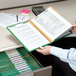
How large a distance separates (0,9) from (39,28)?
0.50 metres

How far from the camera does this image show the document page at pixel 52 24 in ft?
4.17

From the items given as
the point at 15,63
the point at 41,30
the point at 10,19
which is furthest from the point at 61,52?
the point at 10,19

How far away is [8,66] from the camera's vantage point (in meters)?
1.21

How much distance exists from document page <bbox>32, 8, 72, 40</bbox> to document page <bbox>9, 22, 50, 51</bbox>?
59 mm

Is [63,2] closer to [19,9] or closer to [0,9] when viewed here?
[19,9]

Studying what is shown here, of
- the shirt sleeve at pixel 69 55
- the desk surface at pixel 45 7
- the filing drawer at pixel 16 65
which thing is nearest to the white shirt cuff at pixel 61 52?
the shirt sleeve at pixel 69 55

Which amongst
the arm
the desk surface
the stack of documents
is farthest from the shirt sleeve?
the stack of documents

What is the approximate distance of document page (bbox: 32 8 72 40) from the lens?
1.27 m

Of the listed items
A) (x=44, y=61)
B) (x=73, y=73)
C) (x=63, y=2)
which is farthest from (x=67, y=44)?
(x=73, y=73)

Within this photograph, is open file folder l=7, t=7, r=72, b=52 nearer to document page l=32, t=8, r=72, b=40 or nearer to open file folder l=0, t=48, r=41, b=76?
document page l=32, t=8, r=72, b=40

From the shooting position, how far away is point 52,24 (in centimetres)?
133

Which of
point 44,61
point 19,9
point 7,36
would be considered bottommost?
point 44,61

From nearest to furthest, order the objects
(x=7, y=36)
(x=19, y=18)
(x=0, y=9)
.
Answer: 1. (x=7, y=36)
2. (x=19, y=18)
3. (x=0, y=9)

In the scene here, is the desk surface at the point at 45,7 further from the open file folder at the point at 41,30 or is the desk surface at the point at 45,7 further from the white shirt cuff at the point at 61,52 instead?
the white shirt cuff at the point at 61,52
